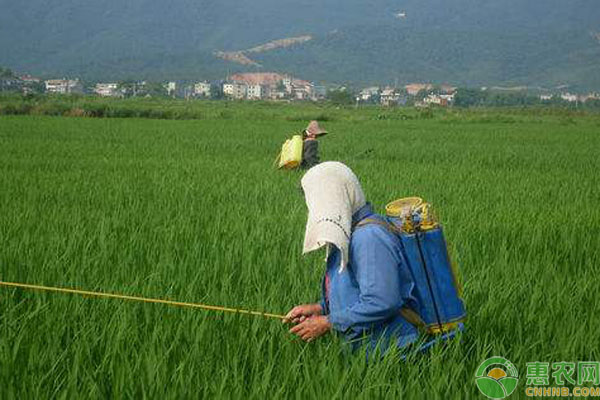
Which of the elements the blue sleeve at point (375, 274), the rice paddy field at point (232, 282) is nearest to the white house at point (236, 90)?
the rice paddy field at point (232, 282)

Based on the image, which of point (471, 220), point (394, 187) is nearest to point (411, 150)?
point (394, 187)

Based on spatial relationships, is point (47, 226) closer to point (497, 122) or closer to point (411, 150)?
point (411, 150)

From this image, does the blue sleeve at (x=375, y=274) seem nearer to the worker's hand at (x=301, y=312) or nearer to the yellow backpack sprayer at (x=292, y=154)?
the worker's hand at (x=301, y=312)

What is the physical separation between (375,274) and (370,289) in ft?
0.14

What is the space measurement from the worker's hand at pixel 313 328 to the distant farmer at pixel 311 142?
522 centimetres

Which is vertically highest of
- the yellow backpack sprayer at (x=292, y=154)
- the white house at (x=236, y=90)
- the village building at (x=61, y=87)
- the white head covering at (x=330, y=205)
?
the white head covering at (x=330, y=205)

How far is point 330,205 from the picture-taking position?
1.87 m

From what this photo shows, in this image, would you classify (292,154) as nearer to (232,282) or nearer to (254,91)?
(232,282)

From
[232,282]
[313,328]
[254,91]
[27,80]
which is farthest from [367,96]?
[313,328]

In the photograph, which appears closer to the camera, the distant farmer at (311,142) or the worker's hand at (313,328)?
the worker's hand at (313,328)

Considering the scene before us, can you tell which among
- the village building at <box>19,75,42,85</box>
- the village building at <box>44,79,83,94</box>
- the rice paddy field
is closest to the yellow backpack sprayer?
the rice paddy field

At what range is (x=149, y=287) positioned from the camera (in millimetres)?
2590

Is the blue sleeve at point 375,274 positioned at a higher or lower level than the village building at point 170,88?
higher

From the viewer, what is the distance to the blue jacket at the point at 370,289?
185 centimetres
